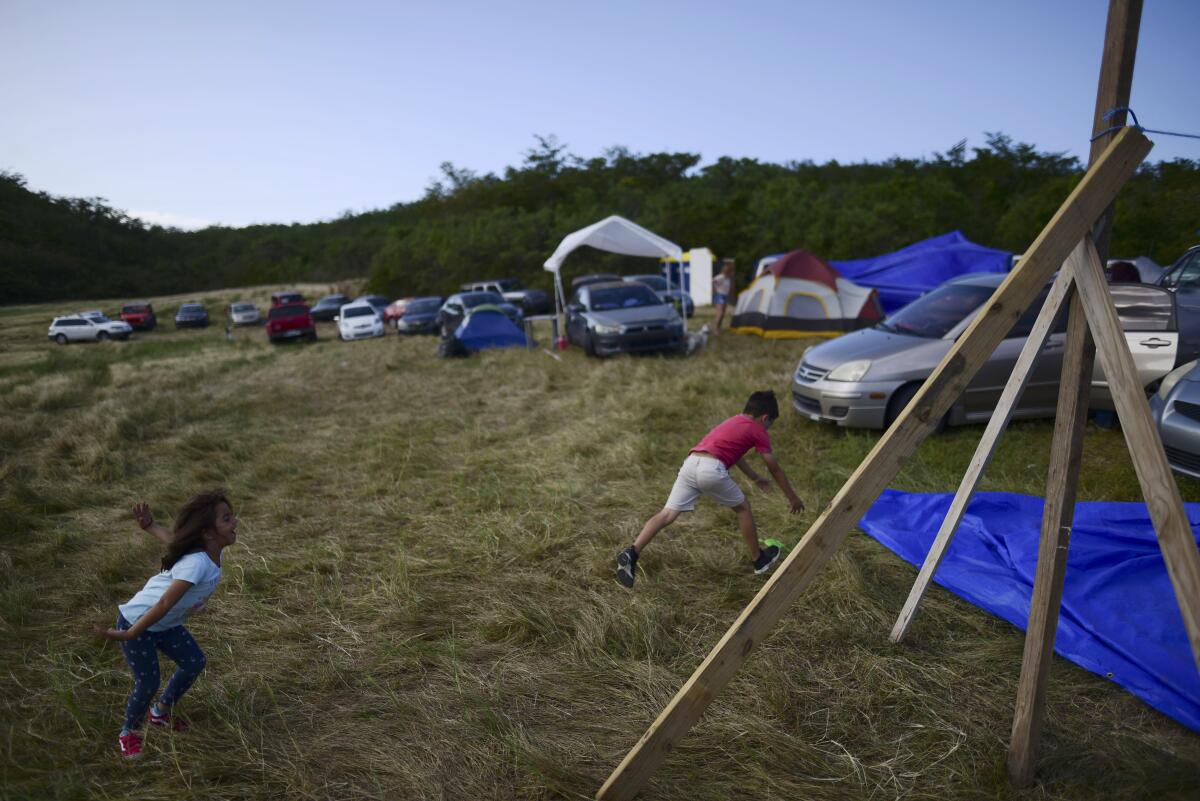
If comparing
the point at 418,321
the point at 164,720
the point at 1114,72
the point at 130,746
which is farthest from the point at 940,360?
the point at 418,321

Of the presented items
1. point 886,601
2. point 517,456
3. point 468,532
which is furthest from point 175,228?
point 886,601

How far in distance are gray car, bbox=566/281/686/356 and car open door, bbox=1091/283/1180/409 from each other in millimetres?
7668

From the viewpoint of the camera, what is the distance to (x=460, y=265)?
42094mm

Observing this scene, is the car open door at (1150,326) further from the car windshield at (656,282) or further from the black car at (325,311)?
the black car at (325,311)

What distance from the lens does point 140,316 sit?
86.0ft

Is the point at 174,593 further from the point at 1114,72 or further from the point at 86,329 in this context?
the point at 86,329

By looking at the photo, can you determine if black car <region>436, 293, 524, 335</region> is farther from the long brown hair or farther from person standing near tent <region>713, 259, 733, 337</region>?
the long brown hair

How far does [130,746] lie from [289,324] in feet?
68.8

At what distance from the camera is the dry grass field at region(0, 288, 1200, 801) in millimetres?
2482

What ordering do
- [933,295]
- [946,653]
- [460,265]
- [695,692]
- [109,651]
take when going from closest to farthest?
[695,692] < [946,653] < [109,651] < [933,295] < [460,265]

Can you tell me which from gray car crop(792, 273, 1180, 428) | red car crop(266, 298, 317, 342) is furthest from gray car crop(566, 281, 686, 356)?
red car crop(266, 298, 317, 342)

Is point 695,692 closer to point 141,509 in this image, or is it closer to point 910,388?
point 141,509

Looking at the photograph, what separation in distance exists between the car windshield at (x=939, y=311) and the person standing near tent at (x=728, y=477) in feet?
12.4

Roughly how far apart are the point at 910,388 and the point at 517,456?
398 centimetres
